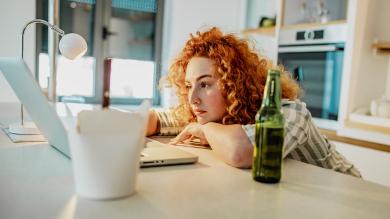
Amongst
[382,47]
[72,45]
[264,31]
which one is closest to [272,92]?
[72,45]

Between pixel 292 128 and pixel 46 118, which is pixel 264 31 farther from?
pixel 46 118

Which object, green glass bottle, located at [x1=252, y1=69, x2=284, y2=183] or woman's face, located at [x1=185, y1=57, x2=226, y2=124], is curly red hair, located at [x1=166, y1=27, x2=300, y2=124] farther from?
green glass bottle, located at [x1=252, y1=69, x2=284, y2=183]

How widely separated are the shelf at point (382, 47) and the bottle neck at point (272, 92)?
1930mm

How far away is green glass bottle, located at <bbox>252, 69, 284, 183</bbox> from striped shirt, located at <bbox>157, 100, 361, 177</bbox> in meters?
0.18

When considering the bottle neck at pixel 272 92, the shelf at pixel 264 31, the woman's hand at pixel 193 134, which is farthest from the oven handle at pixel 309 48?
the bottle neck at pixel 272 92

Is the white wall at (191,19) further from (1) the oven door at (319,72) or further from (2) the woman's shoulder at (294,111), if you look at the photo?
(2) the woman's shoulder at (294,111)

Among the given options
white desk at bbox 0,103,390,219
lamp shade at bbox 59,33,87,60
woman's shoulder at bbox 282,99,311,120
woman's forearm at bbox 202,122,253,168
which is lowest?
white desk at bbox 0,103,390,219

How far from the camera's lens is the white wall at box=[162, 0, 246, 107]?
356cm

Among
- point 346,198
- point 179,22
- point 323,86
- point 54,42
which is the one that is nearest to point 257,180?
point 346,198

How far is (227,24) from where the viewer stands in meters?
3.70

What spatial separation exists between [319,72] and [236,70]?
1.61 m

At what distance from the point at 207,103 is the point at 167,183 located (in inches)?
21.7

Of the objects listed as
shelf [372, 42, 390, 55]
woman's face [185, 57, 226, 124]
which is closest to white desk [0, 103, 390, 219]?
woman's face [185, 57, 226, 124]

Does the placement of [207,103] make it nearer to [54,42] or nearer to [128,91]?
[54,42]
